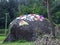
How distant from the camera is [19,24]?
17359 millimetres

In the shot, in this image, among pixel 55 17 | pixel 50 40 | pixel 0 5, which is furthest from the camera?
pixel 0 5

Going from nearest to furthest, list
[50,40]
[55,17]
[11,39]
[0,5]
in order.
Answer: [50,40], [11,39], [55,17], [0,5]

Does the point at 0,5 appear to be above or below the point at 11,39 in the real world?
above

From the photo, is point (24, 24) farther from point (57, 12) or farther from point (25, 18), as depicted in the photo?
point (57, 12)

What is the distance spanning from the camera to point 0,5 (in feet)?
160

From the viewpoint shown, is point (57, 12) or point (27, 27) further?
point (57, 12)

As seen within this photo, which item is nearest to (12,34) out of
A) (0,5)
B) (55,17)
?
(55,17)

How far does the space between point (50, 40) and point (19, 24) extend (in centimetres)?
1080

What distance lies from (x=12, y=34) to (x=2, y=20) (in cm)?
2725

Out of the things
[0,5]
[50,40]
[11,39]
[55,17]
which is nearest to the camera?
[50,40]

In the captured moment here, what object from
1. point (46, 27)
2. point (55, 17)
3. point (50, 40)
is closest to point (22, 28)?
point (46, 27)

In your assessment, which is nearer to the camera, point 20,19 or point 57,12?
point 20,19

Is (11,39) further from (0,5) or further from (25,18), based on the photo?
(0,5)

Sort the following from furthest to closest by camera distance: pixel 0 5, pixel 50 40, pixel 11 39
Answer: pixel 0 5
pixel 11 39
pixel 50 40
